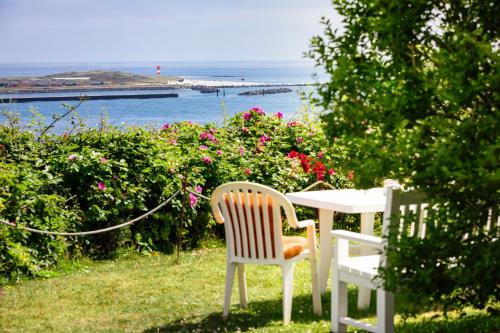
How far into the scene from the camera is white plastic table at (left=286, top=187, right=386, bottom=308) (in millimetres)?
6176

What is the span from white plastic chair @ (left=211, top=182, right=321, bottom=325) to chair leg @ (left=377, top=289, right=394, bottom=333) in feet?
3.36

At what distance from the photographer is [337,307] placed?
5598 millimetres

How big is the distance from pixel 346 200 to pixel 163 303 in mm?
1753

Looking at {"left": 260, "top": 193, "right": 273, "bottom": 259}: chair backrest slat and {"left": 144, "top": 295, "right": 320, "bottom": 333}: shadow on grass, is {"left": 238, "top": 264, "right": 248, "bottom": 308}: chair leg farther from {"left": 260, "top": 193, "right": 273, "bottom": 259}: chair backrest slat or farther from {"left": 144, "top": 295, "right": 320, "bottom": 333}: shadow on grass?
{"left": 260, "top": 193, "right": 273, "bottom": 259}: chair backrest slat

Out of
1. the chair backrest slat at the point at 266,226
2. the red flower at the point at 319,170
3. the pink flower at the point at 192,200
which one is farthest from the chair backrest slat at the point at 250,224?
the red flower at the point at 319,170

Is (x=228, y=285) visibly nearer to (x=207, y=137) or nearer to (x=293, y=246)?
(x=293, y=246)

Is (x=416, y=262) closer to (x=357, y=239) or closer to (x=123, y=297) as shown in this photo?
(x=357, y=239)

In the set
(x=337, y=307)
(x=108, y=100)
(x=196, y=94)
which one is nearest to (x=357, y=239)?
(x=337, y=307)

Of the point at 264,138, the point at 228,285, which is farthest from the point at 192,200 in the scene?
the point at 228,285

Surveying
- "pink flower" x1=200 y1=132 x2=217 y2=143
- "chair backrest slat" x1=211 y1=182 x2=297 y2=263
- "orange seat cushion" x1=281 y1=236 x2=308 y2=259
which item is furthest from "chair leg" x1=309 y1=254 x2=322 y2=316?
"pink flower" x1=200 y1=132 x2=217 y2=143

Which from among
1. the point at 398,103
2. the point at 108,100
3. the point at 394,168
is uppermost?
the point at 398,103

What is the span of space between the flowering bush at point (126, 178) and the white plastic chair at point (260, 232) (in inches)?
69.5

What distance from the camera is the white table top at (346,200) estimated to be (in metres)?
6.13

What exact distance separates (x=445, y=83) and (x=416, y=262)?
2.87ft
